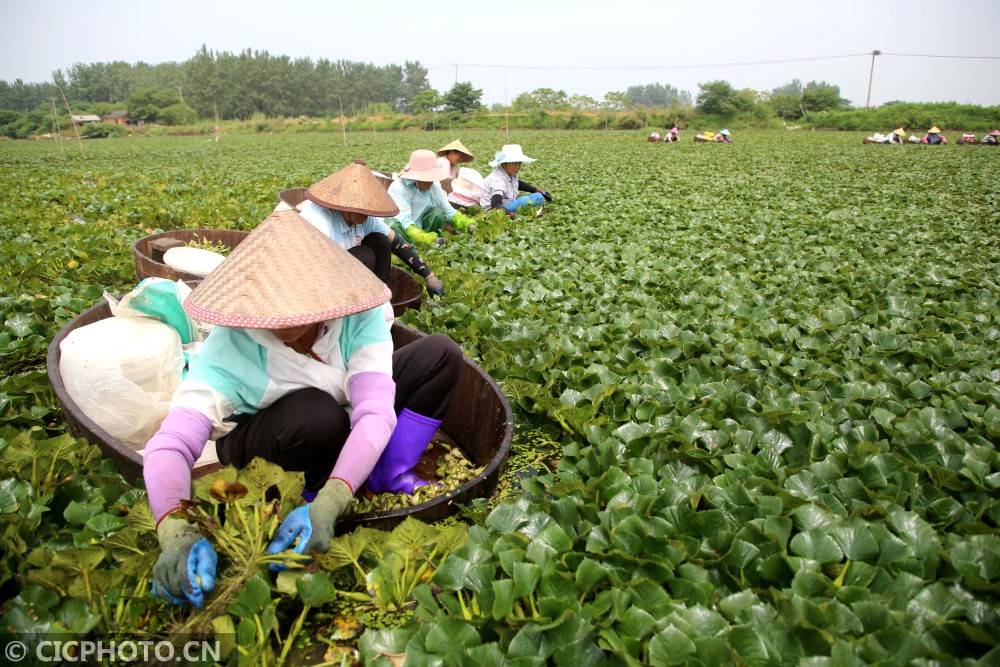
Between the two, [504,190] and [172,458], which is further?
[504,190]

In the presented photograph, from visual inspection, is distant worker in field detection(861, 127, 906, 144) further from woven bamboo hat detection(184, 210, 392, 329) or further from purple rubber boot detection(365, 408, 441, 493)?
woven bamboo hat detection(184, 210, 392, 329)

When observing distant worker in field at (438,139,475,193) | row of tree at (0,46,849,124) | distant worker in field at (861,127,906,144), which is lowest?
distant worker in field at (438,139,475,193)

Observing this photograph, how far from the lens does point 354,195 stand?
314 cm

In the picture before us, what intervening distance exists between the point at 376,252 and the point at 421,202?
1803 millimetres

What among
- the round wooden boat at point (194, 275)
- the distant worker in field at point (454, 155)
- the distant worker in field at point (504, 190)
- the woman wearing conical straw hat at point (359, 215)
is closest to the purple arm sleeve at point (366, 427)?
the round wooden boat at point (194, 275)

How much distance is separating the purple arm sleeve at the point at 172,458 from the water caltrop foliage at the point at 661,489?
155 mm

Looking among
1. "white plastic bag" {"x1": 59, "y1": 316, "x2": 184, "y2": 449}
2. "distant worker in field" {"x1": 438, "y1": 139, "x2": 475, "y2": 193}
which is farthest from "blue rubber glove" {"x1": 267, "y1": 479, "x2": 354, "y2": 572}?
"distant worker in field" {"x1": 438, "y1": 139, "x2": 475, "y2": 193}

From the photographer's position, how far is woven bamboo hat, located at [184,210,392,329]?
4.94 ft

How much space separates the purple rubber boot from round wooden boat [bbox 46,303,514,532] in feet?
0.79

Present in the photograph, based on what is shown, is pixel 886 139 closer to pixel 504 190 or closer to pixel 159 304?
pixel 504 190

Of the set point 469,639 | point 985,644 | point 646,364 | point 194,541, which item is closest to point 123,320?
point 194,541

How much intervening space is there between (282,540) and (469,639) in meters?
0.52

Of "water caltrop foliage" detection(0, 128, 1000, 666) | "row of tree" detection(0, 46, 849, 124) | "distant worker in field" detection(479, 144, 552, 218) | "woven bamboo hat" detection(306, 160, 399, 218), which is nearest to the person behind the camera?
"water caltrop foliage" detection(0, 128, 1000, 666)

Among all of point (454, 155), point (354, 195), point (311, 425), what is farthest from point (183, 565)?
point (454, 155)
